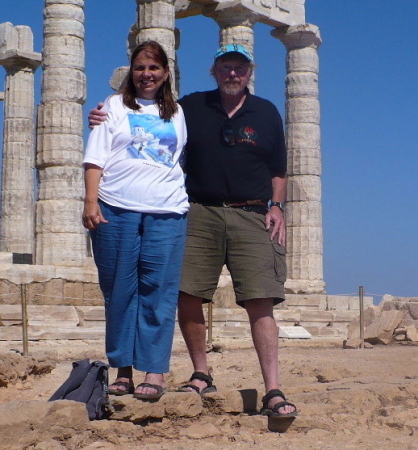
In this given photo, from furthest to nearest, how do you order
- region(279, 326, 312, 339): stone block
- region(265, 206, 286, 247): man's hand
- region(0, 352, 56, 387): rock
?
region(279, 326, 312, 339): stone block, region(0, 352, 56, 387): rock, region(265, 206, 286, 247): man's hand

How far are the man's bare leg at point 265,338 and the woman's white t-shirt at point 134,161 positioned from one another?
2.44 feet

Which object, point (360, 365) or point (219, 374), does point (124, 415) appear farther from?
point (360, 365)

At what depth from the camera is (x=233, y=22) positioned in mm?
21625

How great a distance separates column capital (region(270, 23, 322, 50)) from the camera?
2306 cm

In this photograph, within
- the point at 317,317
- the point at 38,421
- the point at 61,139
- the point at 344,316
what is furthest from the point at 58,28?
the point at 38,421

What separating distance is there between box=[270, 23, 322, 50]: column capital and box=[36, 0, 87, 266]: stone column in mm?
5002

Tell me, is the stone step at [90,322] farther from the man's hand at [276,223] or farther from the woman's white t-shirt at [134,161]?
the woman's white t-shirt at [134,161]

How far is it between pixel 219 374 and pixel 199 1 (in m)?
14.7

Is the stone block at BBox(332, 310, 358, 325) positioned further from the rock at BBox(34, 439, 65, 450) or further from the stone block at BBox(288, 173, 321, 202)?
the rock at BBox(34, 439, 65, 450)

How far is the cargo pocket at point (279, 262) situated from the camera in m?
5.72

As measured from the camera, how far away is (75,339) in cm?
1409

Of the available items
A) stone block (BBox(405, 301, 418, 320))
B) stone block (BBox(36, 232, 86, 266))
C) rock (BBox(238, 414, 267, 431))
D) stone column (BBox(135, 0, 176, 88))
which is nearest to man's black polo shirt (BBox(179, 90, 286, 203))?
rock (BBox(238, 414, 267, 431))

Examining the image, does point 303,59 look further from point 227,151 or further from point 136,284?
point 136,284

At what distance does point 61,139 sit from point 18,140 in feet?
17.3
